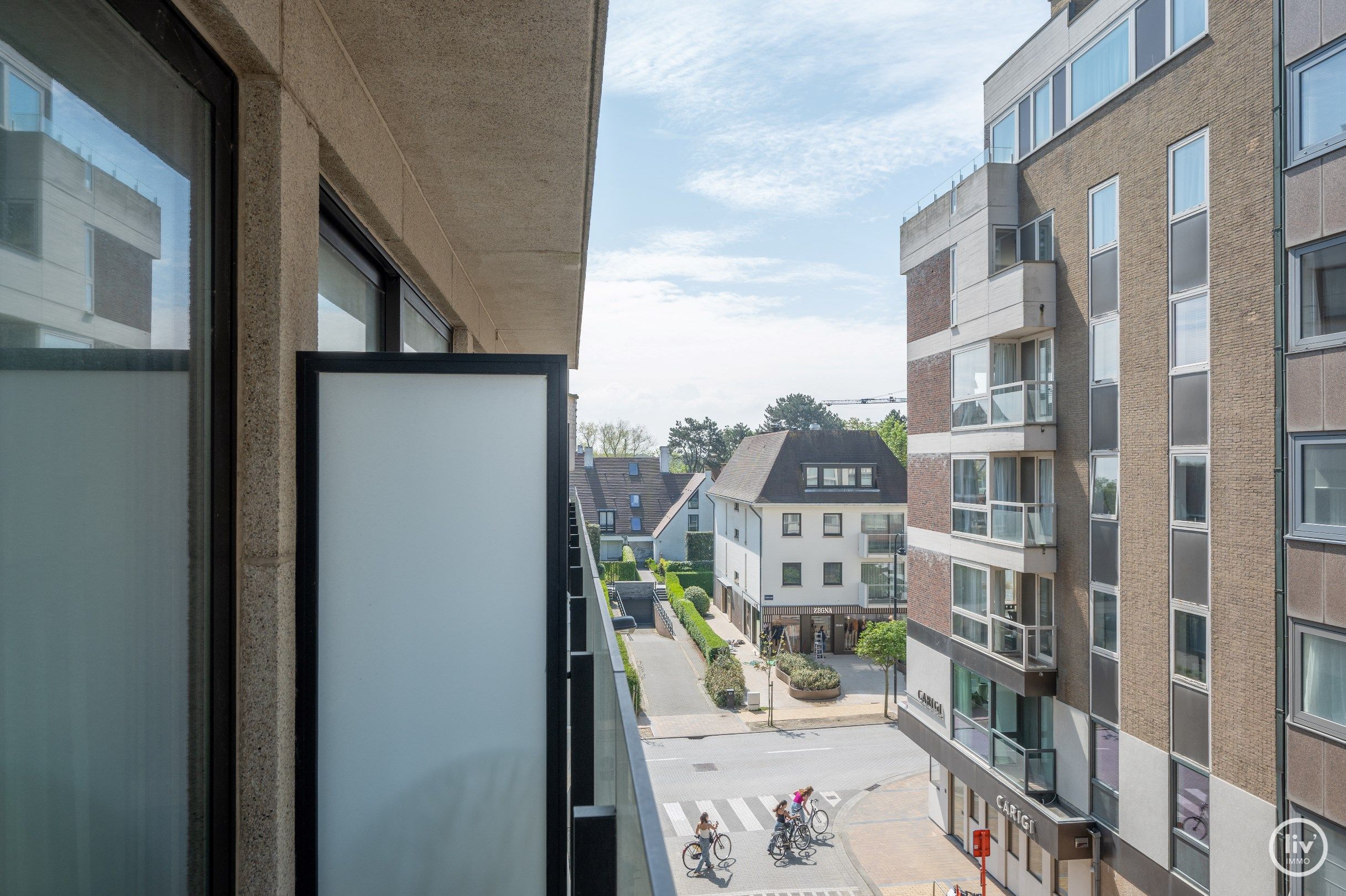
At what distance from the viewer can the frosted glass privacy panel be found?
2129 mm

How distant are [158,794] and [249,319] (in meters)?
1.07

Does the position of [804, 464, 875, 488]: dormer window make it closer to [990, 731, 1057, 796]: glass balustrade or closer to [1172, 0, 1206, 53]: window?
[990, 731, 1057, 796]: glass balustrade

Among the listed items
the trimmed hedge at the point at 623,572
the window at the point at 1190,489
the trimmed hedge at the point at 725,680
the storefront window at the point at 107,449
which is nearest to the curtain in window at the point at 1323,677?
the window at the point at 1190,489

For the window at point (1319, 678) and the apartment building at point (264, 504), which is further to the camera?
the window at point (1319, 678)

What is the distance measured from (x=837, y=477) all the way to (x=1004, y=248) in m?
20.3

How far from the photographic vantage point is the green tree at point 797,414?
3457 inches

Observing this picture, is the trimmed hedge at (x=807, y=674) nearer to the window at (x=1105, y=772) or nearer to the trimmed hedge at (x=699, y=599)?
the trimmed hedge at (x=699, y=599)

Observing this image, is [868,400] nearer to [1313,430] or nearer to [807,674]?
[807,674]

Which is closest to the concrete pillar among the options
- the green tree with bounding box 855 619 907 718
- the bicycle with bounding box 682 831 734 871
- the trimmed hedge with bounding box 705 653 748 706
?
the bicycle with bounding box 682 831 734 871

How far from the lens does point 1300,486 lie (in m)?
9.31

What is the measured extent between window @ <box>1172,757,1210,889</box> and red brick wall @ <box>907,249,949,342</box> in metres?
9.36

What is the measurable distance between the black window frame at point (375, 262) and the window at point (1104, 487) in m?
11.5

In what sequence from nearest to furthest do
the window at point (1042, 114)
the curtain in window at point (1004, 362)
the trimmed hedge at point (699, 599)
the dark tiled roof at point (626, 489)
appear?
the window at point (1042, 114) → the curtain in window at point (1004, 362) → the trimmed hedge at point (699, 599) → the dark tiled roof at point (626, 489)

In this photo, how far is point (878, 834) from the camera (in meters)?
18.8
